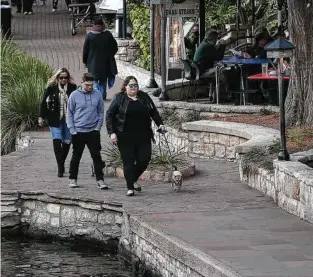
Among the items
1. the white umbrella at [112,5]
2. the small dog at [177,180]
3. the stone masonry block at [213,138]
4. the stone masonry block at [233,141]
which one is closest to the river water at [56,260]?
the small dog at [177,180]

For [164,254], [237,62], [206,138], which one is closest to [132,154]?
[164,254]

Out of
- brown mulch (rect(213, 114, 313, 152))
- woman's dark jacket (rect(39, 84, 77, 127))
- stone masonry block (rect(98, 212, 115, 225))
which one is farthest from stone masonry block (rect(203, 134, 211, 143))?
stone masonry block (rect(98, 212, 115, 225))

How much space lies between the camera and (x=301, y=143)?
14523 millimetres

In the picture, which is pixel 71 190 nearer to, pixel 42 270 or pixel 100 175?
pixel 100 175

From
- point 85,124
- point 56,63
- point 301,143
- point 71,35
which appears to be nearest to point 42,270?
point 85,124

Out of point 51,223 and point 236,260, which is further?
point 51,223

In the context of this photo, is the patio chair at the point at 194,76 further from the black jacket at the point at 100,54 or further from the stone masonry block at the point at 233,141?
the stone masonry block at the point at 233,141

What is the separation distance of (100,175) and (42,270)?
Answer: 2227mm

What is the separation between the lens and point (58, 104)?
15.3 m

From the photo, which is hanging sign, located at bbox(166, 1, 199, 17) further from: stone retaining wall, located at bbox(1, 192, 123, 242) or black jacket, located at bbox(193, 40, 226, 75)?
stone retaining wall, located at bbox(1, 192, 123, 242)

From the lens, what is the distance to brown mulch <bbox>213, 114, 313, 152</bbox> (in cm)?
1438

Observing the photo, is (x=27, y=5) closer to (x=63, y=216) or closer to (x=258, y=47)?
(x=258, y=47)

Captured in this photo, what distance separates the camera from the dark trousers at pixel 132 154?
535 inches

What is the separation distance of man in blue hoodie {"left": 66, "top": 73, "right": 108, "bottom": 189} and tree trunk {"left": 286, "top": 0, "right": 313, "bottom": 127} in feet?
9.81
